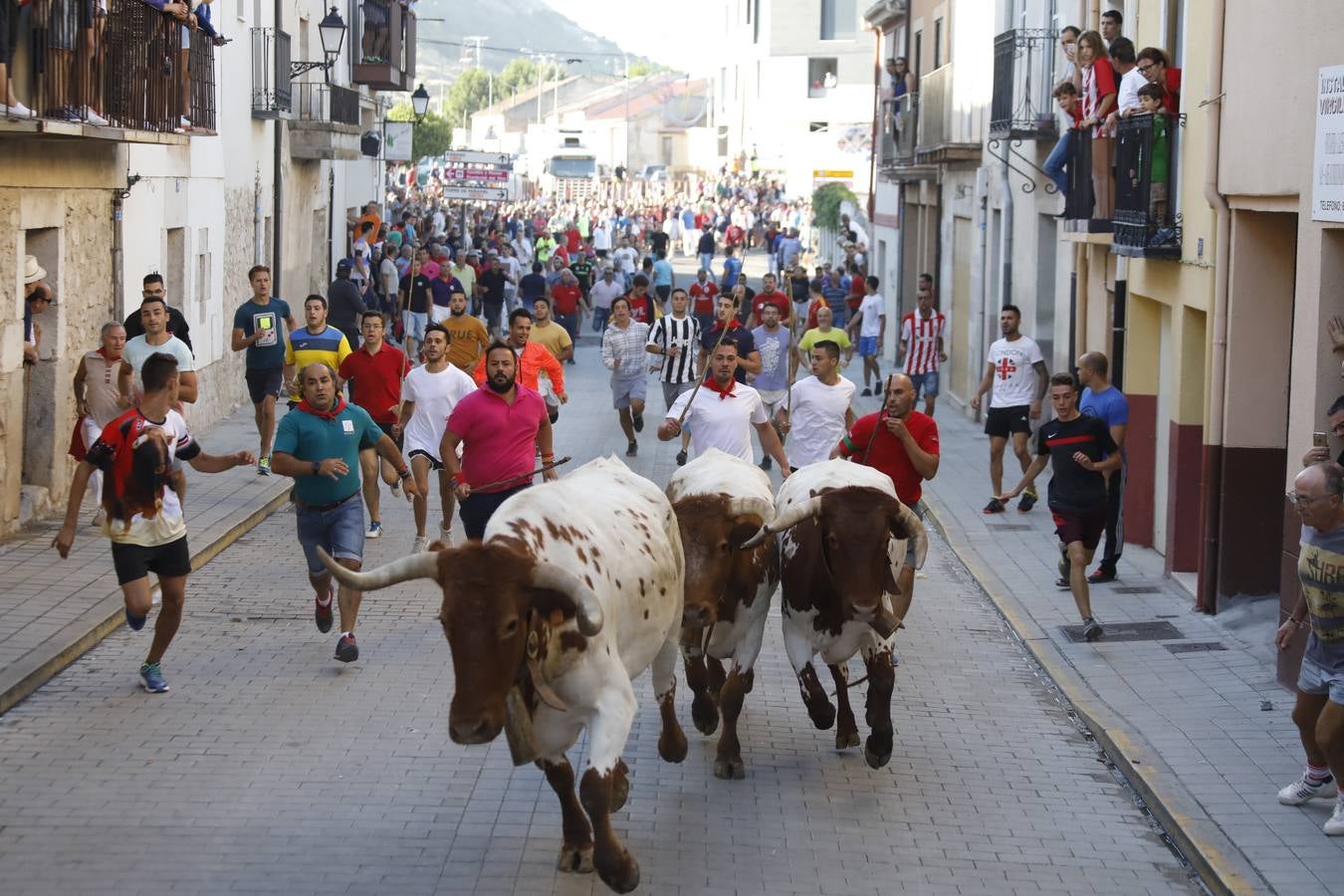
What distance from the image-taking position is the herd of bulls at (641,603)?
21.4ft

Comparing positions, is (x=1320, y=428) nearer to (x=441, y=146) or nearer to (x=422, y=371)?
(x=422, y=371)

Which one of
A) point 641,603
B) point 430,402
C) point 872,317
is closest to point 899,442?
point 641,603

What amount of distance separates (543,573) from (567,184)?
8515 centimetres

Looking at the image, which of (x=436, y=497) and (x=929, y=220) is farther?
(x=929, y=220)

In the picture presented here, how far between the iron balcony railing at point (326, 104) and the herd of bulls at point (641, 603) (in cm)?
2051

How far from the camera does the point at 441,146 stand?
8694 cm

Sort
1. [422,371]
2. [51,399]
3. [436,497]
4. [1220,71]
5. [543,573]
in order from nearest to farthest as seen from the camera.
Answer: [543,573] → [1220,71] → [422,371] → [51,399] → [436,497]

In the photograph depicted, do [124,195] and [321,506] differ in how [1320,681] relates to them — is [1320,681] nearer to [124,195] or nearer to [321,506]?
[321,506]

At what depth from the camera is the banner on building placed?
39.9m

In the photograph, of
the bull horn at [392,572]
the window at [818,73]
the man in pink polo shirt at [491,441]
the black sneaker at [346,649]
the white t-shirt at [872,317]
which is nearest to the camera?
the bull horn at [392,572]

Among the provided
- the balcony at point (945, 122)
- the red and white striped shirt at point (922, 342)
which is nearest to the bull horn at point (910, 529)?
the red and white striped shirt at point (922, 342)

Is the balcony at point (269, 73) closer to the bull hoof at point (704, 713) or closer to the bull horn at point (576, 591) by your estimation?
the bull hoof at point (704, 713)

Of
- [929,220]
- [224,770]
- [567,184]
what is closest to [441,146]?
[567,184]

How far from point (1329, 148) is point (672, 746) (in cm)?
498
